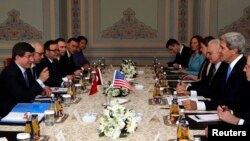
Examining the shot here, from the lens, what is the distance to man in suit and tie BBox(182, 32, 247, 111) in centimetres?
324

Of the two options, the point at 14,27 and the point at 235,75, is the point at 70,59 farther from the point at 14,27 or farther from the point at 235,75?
the point at 235,75

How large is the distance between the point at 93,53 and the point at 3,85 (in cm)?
488

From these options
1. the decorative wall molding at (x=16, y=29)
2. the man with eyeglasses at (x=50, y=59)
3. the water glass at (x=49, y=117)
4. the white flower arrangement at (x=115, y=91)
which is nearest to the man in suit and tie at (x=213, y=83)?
the white flower arrangement at (x=115, y=91)

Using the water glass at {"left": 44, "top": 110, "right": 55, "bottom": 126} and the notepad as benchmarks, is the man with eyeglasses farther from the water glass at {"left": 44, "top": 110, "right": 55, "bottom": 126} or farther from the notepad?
the water glass at {"left": 44, "top": 110, "right": 55, "bottom": 126}

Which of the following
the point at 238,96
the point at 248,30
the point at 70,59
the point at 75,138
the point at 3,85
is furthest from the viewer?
the point at 248,30

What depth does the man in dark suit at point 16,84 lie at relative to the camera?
3572mm

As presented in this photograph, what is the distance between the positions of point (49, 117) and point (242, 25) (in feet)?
20.5

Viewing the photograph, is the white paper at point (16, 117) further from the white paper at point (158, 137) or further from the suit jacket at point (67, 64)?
the suit jacket at point (67, 64)

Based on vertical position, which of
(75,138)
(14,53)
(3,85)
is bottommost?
(75,138)

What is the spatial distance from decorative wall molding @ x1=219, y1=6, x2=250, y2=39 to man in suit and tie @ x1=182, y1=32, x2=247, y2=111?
15.8 feet

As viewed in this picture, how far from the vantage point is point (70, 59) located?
6.73 meters

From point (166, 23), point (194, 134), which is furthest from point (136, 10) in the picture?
point (194, 134)

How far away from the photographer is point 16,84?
143 inches

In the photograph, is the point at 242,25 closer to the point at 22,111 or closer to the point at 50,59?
the point at 50,59
